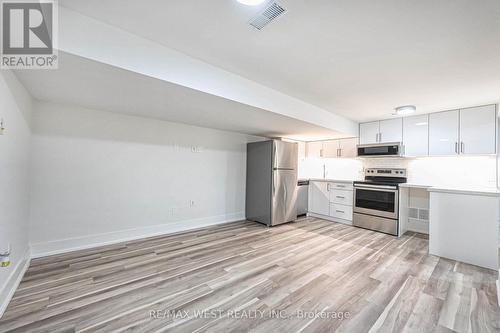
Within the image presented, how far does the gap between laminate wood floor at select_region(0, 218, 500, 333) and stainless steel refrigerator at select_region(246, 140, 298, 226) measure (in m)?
1.19

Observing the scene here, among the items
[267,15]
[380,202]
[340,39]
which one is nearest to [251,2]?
[267,15]

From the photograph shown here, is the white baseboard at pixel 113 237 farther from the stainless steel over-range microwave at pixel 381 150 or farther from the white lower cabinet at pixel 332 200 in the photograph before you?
the stainless steel over-range microwave at pixel 381 150

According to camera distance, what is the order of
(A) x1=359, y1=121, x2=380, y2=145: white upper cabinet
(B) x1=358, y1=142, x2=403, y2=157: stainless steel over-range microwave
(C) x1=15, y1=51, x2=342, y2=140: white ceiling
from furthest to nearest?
(A) x1=359, y1=121, x2=380, y2=145: white upper cabinet
(B) x1=358, y1=142, x2=403, y2=157: stainless steel over-range microwave
(C) x1=15, y1=51, x2=342, y2=140: white ceiling

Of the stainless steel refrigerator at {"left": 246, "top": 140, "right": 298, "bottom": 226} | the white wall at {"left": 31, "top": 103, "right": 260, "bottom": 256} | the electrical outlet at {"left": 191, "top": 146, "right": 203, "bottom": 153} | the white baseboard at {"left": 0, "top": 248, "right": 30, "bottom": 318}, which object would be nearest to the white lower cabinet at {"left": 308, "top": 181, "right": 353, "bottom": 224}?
the stainless steel refrigerator at {"left": 246, "top": 140, "right": 298, "bottom": 226}

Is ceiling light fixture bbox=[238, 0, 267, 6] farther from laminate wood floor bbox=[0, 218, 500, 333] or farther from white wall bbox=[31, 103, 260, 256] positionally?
white wall bbox=[31, 103, 260, 256]

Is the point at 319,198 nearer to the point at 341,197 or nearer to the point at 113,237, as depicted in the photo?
the point at 341,197

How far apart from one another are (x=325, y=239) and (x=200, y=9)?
350 cm

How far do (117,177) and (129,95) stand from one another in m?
1.43

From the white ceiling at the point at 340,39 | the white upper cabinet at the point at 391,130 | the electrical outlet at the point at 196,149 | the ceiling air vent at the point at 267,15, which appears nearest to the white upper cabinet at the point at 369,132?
the white upper cabinet at the point at 391,130

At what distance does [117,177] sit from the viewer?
3.16 metres

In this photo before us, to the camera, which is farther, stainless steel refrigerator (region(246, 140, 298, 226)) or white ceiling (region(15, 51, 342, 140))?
stainless steel refrigerator (region(246, 140, 298, 226))

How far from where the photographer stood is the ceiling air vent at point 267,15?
1462 millimetres

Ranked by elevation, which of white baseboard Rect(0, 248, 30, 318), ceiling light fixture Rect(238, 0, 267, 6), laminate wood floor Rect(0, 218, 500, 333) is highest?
ceiling light fixture Rect(238, 0, 267, 6)

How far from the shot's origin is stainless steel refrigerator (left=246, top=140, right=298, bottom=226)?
4.23m
